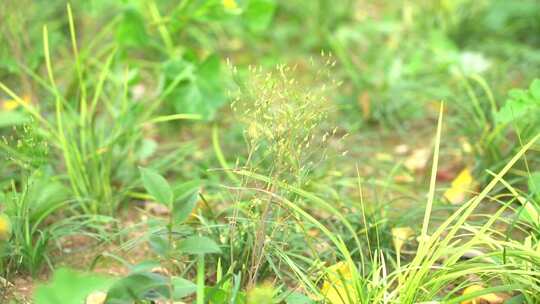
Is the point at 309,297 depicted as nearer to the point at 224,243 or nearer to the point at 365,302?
the point at 365,302

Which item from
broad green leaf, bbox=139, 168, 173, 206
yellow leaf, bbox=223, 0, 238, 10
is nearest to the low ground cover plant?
broad green leaf, bbox=139, 168, 173, 206

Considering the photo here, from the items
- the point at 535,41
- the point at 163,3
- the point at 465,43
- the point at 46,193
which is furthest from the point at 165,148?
the point at 535,41

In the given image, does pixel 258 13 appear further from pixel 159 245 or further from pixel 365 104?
pixel 159 245

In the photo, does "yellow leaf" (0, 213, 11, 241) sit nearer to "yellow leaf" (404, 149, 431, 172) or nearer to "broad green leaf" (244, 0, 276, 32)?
"broad green leaf" (244, 0, 276, 32)

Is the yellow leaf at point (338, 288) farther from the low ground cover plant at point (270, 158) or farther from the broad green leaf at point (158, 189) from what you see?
the broad green leaf at point (158, 189)

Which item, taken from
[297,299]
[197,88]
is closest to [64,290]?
[297,299]

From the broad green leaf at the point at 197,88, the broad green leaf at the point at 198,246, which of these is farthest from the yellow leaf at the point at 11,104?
the broad green leaf at the point at 198,246
